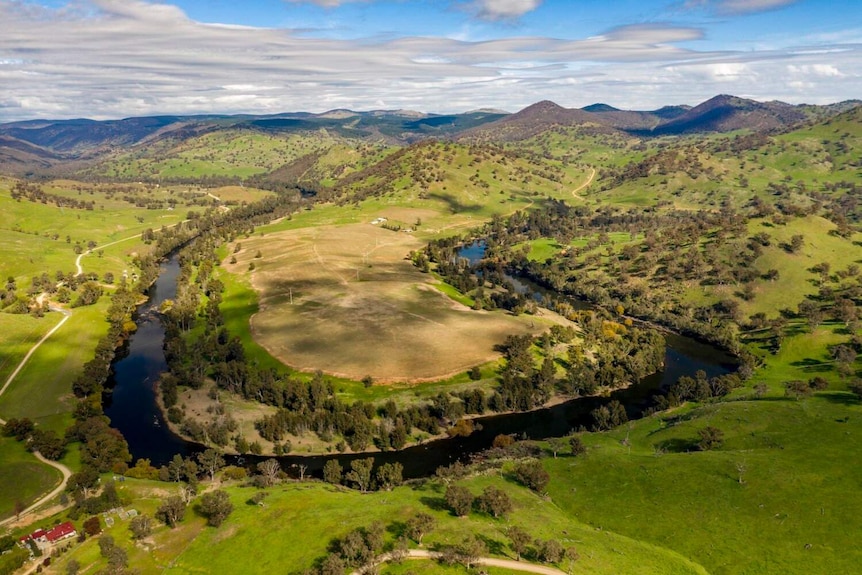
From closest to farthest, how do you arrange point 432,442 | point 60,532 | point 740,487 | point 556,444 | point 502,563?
1. point 502,563
2. point 60,532
3. point 740,487
4. point 556,444
5. point 432,442

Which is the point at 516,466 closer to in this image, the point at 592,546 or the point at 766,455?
the point at 592,546

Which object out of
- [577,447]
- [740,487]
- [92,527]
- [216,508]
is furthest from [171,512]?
[740,487]

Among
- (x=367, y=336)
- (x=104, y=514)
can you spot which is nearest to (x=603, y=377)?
(x=367, y=336)

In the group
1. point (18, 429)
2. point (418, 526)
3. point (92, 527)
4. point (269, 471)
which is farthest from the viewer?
point (18, 429)

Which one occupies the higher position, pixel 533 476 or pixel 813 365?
pixel 813 365

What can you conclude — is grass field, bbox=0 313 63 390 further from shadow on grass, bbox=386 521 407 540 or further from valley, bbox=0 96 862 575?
shadow on grass, bbox=386 521 407 540

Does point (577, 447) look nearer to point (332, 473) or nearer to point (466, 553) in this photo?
point (466, 553)

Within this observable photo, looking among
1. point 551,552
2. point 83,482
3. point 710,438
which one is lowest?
point 83,482

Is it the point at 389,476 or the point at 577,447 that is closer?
the point at 389,476
